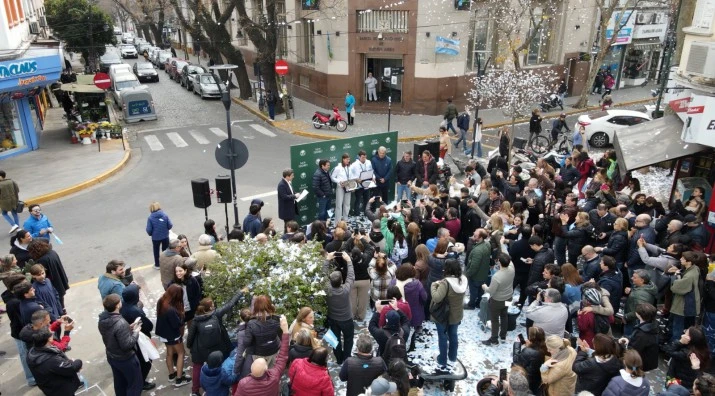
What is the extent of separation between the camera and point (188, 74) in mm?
33250

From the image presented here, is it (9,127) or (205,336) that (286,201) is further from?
(9,127)

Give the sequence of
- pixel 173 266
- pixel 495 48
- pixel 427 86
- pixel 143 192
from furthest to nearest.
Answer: pixel 495 48
pixel 427 86
pixel 143 192
pixel 173 266

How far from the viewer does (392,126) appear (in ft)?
78.2

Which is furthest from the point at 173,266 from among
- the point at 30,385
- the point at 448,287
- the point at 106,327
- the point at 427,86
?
the point at 427,86

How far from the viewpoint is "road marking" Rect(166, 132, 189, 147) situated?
2131 centimetres

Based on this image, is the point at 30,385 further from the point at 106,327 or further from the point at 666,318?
the point at 666,318

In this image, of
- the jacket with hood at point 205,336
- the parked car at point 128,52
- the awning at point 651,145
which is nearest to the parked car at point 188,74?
the parked car at point 128,52

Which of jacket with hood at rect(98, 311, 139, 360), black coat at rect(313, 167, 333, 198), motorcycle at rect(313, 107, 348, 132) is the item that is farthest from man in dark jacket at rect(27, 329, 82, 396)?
motorcycle at rect(313, 107, 348, 132)

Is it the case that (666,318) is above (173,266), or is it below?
below

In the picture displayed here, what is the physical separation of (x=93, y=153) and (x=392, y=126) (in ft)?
40.2

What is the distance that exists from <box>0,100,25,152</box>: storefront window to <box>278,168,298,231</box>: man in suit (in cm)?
1290

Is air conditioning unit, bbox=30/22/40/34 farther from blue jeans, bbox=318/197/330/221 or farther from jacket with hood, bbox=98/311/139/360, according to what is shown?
jacket with hood, bbox=98/311/139/360

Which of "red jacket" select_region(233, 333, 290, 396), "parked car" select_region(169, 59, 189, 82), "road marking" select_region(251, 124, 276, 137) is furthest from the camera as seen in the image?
"parked car" select_region(169, 59, 189, 82)

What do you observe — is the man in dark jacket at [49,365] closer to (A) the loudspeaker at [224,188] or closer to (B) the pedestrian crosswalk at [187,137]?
(A) the loudspeaker at [224,188]
